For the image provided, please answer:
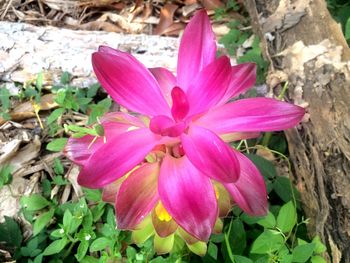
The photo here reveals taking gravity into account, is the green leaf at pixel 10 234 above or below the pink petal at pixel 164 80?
below

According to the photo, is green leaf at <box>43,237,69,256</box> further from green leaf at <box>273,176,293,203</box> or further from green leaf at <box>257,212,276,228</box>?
green leaf at <box>273,176,293,203</box>

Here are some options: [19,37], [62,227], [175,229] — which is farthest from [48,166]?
[175,229]

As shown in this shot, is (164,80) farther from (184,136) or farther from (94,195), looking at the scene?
(94,195)

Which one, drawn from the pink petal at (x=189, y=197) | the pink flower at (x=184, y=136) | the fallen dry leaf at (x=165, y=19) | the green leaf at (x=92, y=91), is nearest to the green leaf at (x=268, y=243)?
the pink flower at (x=184, y=136)

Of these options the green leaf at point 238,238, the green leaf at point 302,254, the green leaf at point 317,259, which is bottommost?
the green leaf at point 238,238

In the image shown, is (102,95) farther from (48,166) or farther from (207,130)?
(207,130)

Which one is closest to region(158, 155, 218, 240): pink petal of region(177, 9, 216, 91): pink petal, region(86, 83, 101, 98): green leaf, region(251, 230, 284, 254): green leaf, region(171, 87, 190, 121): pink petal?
region(171, 87, 190, 121): pink petal

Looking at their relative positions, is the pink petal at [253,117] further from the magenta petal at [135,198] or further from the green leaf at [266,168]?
the green leaf at [266,168]
